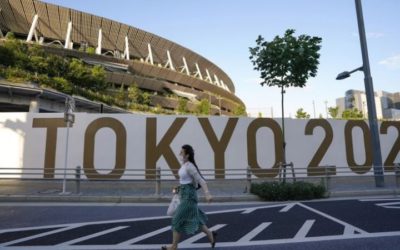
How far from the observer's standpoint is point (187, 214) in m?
5.14

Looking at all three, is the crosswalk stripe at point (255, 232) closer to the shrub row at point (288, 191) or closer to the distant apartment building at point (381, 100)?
the shrub row at point (288, 191)

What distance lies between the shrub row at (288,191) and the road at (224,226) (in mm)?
690

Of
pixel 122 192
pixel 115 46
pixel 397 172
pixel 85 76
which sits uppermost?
pixel 115 46

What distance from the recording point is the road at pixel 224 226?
5.85 meters

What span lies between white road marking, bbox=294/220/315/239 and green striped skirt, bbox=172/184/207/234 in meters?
2.14

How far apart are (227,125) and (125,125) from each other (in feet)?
15.6

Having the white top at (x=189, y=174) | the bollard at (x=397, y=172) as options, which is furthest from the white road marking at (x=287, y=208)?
the bollard at (x=397, y=172)

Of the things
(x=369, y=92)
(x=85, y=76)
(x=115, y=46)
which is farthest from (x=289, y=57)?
(x=115, y=46)

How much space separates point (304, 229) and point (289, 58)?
28.3ft

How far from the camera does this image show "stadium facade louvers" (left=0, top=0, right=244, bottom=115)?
5819cm

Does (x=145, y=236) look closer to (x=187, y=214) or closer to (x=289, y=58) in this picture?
(x=187, y=214)

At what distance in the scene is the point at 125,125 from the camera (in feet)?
51.5

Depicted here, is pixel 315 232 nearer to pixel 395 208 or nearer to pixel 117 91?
pixel 395 208

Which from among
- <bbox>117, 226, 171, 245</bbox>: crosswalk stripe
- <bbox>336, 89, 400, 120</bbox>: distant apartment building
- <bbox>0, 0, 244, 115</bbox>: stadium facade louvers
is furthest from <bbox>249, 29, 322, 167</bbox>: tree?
<bbox>336, 89, 400, 120</bbox>: distant apartment building
